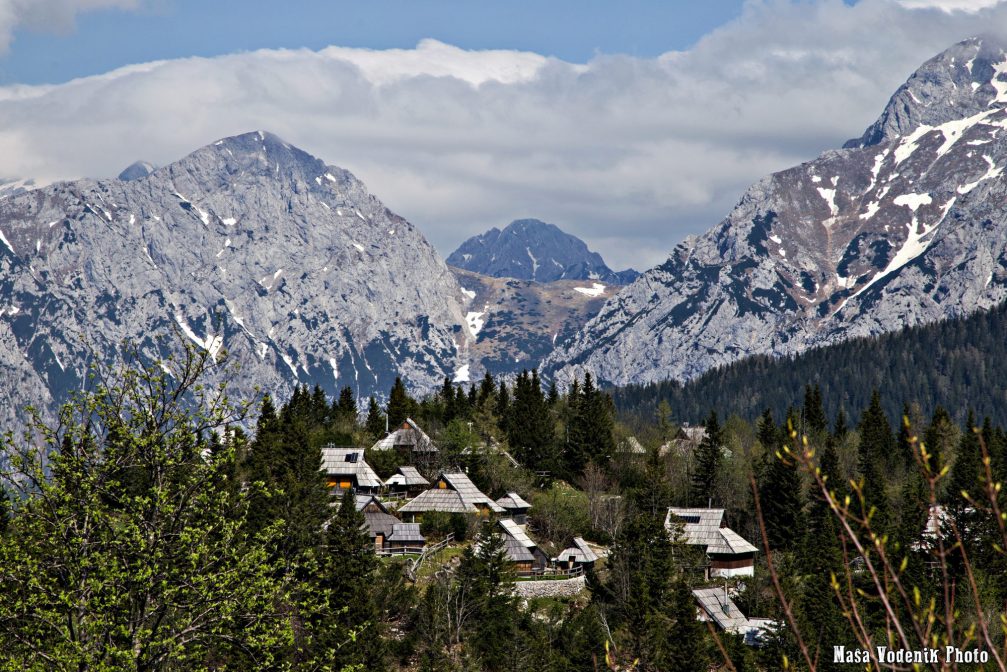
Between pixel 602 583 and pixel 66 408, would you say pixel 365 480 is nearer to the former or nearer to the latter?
pixel 602 583

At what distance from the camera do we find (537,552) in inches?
4156

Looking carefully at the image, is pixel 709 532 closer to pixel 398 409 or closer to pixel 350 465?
pixel 350 465

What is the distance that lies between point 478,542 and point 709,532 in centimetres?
2482

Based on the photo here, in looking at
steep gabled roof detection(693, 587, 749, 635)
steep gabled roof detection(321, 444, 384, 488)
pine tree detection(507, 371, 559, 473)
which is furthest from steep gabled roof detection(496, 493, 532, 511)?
steep gabled roof detection(693, 587, 749, 635)

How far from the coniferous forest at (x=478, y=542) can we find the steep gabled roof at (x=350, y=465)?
3.42ft

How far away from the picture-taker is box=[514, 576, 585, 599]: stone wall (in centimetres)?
9669

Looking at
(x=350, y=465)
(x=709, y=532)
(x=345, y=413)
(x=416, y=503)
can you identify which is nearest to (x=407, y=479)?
(x=350, y=465)

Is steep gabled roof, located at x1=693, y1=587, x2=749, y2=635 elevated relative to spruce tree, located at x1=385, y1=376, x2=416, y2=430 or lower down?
lower down

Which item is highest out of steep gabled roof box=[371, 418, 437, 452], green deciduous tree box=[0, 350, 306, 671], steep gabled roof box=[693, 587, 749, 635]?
steep gabled roof box=[371, 418, 437, 452]

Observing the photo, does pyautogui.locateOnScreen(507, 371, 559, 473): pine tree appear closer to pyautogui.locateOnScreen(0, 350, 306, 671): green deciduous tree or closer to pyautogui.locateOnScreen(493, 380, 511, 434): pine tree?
pyautogui.locateOnScreen(493, 380, 511, 434): pine tree

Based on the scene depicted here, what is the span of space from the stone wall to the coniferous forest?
0.23m

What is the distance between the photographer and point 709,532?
11106 cm

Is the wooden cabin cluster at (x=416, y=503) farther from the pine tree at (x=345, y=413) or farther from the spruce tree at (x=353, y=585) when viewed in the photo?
the pine tree at (x=345, y=413)

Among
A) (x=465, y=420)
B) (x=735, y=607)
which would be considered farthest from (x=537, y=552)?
(x=465, y=420)
